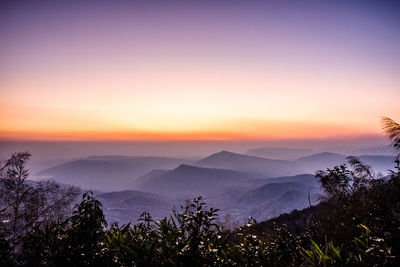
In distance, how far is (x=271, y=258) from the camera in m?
3.66

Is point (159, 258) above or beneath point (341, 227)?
above

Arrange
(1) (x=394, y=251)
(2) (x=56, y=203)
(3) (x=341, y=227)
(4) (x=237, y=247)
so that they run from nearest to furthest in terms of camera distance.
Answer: (1) (x=394, y=251) → (4) (x=237, y=247) → (3) (x=341, y=227) → (2) (x=56, y=203)

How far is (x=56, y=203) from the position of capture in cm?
1565

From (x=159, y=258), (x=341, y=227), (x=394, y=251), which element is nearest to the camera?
(x=394, y=251)

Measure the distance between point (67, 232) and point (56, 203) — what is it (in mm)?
14937

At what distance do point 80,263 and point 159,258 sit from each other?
1.12 meters

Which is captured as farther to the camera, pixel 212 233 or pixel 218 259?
pixel 212 233

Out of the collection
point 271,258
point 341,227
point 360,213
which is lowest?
point 341,227

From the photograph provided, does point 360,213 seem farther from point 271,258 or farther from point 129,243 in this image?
point 129,243

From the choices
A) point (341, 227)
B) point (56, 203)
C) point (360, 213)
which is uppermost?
point (360, 213)

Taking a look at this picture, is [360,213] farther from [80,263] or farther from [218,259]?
[80,263]

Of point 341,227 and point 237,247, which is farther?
point 341,227

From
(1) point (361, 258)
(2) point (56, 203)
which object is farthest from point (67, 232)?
(2) point (56, 203)

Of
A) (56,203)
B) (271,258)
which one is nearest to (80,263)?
(271,258)
